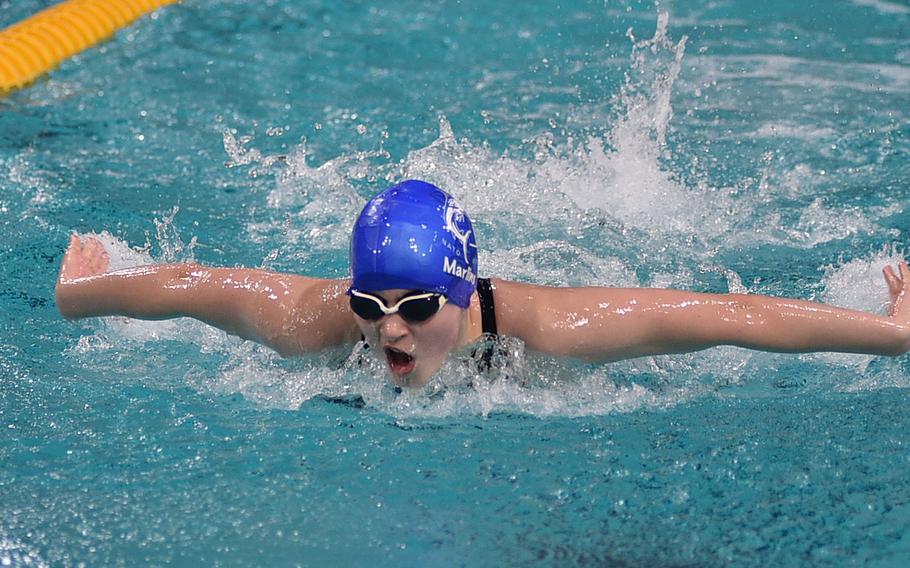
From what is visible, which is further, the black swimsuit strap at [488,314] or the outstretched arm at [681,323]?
the black swimsuit strap at [488,314]

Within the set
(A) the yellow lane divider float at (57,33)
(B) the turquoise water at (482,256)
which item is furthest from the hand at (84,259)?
(A) the yellow lane divider float at (57,33)

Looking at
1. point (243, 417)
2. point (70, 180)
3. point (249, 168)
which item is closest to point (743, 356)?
point (243, 417)

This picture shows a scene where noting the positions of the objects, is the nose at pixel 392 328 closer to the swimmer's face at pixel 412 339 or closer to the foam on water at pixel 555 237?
the swimmer's face at pixel 412 339

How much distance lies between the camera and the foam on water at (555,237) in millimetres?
3373

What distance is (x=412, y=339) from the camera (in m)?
3.01

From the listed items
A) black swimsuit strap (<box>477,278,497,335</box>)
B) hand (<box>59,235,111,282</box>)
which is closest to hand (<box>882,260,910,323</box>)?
black swimsuit strap (<box>477,278,497,335</box>)

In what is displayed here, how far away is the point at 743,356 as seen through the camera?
369 cm

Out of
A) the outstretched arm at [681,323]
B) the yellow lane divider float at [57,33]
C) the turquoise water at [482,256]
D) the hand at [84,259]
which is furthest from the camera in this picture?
the yellow lane divider float at [57,33]

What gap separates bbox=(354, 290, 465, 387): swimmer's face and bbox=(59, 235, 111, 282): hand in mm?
935

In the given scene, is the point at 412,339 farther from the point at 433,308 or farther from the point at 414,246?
the point at 414,246

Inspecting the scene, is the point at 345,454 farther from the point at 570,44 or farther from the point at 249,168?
the point at 570,44

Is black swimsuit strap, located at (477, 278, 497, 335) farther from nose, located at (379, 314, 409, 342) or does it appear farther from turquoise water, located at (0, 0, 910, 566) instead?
nose, located at (379, 314, 409, 342)

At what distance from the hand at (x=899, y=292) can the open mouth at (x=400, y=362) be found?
4.31ft

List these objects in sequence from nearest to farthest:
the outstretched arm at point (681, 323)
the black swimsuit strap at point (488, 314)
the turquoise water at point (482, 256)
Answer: the turquoise water at point (482, 256) < the outstretched arm at point (681, 323) < the black swimsuit strap at point (488, 314)
